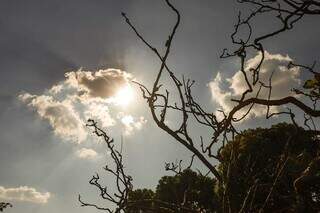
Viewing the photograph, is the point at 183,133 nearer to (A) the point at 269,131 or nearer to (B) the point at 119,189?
(B) the point at 119,189

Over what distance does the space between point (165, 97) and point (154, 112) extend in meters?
0.22

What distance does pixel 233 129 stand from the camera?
11.7ft

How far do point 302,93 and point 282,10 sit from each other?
1653 millimetres

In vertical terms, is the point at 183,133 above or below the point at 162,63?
below

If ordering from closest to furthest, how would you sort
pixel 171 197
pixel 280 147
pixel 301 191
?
pixel 301 191 < pixel 280 147 < pixel 171 197

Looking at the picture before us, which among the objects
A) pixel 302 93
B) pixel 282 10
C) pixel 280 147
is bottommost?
pixel 282 10

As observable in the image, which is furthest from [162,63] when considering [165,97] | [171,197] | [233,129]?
[171,197]

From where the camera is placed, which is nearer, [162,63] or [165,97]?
[162,63]

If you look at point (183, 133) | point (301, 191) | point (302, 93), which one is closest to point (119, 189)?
point (183, 133)

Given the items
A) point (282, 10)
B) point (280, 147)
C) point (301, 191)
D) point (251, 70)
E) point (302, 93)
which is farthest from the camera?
point (280, 147)

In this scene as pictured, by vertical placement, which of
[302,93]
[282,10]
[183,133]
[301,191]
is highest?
[302,93]

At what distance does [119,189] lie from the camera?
3.42 meters

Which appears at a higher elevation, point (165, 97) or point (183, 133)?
point (165, 97)

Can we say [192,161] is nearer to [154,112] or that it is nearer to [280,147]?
[154,112]
